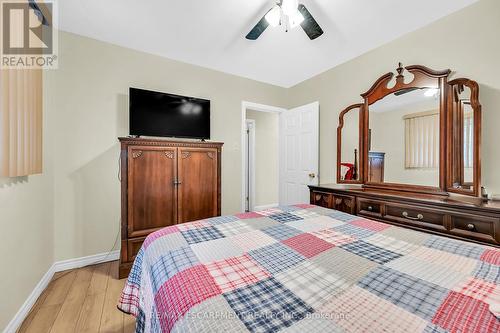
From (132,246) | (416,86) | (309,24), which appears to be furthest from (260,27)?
(132,246)

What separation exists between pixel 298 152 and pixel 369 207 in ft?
5.16

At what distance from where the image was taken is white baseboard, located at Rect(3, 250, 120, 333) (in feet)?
4.86

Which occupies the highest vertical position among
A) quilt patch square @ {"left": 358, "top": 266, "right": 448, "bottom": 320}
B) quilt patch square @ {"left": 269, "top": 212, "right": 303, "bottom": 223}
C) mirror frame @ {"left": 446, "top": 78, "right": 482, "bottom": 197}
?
mirror frame @ {"left": 446, "top": 78, "right": 482, "bottom": 197}

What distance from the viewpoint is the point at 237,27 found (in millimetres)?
2301

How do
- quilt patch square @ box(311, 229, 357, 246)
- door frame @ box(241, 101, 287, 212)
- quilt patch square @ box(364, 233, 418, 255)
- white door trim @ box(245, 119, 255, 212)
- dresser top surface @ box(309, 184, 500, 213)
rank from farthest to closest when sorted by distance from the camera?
white door trim @ box(245, 119, 255, 212) < door frame @ box(241, 101, 287, 212) < dresser top surface @ box(309, 184, 500, 213) < quilt patch square @ box(311, 229, 357, 246) < quilt patch square @ box(364, 233, 418, 255)

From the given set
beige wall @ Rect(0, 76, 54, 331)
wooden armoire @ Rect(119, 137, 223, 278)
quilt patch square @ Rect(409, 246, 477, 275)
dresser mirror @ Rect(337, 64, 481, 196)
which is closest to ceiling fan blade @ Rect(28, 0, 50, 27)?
beige wall @ Rect(0, 76, 54, 331)

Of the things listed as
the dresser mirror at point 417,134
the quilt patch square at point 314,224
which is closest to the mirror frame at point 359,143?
the dresser mirror at point 417,134

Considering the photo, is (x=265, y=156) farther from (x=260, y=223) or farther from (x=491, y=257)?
(x=491, y=257)

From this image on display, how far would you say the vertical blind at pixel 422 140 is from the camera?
199 cm

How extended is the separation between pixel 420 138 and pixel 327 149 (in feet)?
3.96

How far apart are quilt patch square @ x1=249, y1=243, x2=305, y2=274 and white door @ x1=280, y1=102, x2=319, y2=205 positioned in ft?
7.94

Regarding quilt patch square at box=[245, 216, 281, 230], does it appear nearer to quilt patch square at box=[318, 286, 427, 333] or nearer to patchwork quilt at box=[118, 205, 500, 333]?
patchwork quilt at box=[118, 205, 500, 333]

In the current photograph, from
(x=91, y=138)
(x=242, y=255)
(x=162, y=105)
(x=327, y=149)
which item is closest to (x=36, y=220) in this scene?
(x=91, y=138)

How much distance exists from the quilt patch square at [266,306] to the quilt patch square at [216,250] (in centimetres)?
24
